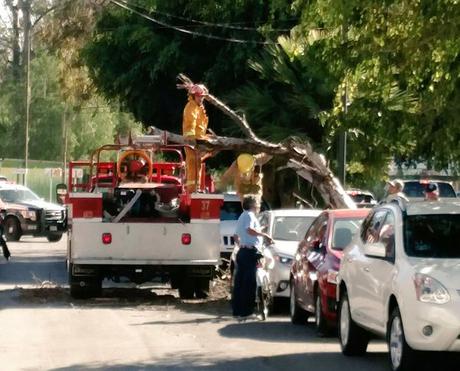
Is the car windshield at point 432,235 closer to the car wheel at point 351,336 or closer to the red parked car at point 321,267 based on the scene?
the car wheel at point 351,336

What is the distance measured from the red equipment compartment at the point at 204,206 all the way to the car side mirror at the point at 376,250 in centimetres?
785

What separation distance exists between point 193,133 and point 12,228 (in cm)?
2065

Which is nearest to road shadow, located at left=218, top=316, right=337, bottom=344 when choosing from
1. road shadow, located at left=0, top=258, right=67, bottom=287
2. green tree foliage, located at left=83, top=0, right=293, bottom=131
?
road shadow, located at left=0, top=258, right=67, bottom=287

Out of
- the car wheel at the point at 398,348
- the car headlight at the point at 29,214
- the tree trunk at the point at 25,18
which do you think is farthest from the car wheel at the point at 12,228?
the car wheel at the point at 398,348

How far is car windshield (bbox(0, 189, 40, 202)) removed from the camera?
42.4 m

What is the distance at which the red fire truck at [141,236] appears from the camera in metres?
21.0

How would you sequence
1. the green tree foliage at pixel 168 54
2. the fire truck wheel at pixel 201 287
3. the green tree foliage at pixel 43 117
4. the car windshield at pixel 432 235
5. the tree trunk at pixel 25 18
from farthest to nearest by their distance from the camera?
the green tree foliage at pixel 43 117
the tree trunk at pixel 25 18
the green tree foliage at pixel 168 54
the fire truck wheel at pixel 201 287
the car windshield at pixel 432 235

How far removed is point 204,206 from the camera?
21.3m

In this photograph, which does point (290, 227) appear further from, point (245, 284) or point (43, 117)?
point (43, 117)

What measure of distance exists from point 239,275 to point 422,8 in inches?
241

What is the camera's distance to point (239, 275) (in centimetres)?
1862

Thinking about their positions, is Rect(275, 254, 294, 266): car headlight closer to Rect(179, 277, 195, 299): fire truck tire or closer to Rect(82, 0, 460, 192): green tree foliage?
Rect(82, 0, 460, 192): green tree foliage

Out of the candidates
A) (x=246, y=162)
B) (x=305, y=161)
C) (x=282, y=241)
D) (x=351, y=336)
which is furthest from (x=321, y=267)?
(x=246, y=162)

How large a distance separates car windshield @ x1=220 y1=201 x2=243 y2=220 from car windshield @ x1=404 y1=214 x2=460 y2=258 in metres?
14.3
